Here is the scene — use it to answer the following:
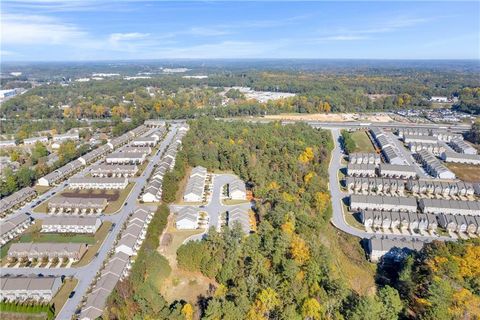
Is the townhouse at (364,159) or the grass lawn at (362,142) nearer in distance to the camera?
the townhouse at (364,159)

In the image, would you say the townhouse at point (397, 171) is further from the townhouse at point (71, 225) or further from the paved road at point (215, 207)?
the townhouse at point (71, 225)

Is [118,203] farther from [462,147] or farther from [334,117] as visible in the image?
[334,117]

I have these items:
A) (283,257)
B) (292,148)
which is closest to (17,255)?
(283,257)

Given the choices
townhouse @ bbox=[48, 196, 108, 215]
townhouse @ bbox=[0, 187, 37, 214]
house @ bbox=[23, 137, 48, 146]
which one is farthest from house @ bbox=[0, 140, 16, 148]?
townhouse @ bbox=[48, 196, 108, 215]

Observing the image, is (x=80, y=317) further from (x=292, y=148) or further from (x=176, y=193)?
(x=292, y=148)

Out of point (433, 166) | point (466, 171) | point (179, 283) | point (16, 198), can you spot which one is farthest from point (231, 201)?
point (466, 171)

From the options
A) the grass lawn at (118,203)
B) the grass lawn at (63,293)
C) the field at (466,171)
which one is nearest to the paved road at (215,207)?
the grass lawn at (118,203)
